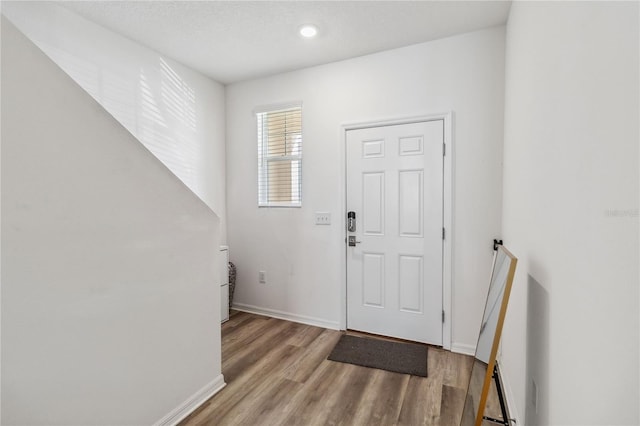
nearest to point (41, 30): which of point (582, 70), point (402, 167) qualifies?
point (402, 167)

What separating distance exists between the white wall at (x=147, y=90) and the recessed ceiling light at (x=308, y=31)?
1428 mm

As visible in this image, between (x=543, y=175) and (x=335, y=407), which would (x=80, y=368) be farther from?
(x=543, y=175)

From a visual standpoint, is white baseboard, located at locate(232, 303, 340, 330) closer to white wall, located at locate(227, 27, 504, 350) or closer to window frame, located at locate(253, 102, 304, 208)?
white wall, located at locate(227, 27, 504, 350)

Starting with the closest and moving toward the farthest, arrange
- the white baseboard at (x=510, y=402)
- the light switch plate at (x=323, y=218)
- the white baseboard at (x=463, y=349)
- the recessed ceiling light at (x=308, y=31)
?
the white baseboard at (x=510, y=402), the recessed ceiling light at (x=308, y=31), the white baseboard at (x=463, y=349), the light switch plate at (x=323, y=218)

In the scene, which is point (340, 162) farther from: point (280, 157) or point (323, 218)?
point (280, 157)

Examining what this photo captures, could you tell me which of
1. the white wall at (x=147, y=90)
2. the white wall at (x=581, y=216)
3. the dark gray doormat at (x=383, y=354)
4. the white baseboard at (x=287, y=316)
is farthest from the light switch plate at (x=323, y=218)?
the white wall at (x=581, y=216)

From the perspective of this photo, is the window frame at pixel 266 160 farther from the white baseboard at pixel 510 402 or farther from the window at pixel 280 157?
the white baseboard at pixel 510 402

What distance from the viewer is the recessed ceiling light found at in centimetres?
258

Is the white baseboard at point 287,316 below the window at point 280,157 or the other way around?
below

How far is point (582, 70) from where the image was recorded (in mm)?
907

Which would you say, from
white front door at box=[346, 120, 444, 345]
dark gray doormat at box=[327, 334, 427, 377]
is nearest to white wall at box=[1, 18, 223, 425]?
dark gray doormat at box=[327, 334, 427, 377]

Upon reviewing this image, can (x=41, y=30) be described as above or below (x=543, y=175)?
above

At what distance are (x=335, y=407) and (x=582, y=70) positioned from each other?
2059 millimetres

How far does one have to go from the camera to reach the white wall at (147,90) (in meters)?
2.28
